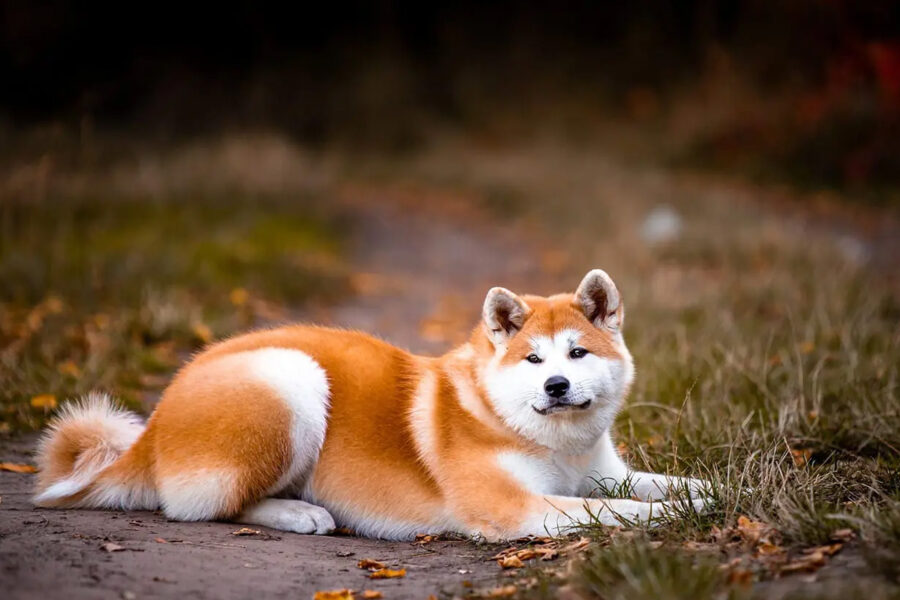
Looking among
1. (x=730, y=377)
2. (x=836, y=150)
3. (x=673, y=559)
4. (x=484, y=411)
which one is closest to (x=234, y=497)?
(x=484, y=411)

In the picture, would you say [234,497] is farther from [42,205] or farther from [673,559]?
[42,205]

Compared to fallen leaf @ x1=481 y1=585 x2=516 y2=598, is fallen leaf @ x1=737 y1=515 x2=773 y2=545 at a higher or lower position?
higher

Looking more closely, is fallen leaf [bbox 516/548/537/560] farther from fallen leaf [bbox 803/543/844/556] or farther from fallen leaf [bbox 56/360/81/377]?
fallen leaf [bbox 56/360/81/377]

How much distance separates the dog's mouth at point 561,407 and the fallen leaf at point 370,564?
91 cm

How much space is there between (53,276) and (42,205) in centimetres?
206

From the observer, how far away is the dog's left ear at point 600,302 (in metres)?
3.92

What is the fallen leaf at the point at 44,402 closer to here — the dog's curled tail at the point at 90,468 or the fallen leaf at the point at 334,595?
the dog's curled tail at the point at 90,468

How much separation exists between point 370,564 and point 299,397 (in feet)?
2.72

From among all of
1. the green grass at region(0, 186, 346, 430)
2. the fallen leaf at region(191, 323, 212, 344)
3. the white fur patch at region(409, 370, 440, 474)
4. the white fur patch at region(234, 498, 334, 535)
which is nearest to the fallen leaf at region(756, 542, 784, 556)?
the white fur patch at region(409, 370, 440, 474)

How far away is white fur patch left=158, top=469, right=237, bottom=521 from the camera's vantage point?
12.5 feet

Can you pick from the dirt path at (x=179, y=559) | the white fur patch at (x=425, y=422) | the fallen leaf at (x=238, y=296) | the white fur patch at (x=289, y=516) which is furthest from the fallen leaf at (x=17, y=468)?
the fallen leaf at (x=238, y=296)

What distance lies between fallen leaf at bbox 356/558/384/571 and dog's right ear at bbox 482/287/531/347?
3.58 ft

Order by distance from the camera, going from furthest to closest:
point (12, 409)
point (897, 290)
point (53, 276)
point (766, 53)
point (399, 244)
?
point (766, 53) < point (399, 244) < point (897, 290) < point (53, 276) < point (12, 409)

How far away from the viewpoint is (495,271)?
39.3ft
